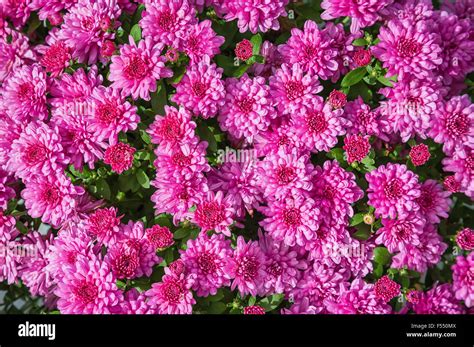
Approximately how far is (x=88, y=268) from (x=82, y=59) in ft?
1.58

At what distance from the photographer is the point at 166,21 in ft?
4.09

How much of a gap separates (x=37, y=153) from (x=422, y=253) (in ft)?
3.03

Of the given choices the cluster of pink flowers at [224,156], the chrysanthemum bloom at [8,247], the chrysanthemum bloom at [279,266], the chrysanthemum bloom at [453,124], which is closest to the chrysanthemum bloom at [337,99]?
the cluster of pink flowers at [224,156]

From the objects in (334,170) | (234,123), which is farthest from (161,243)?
(334,170)

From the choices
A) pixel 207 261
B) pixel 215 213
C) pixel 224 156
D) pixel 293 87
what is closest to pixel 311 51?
pixel 293 87

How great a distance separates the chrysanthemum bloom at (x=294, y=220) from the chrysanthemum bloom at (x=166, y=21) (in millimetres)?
433

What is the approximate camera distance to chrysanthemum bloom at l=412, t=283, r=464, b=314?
1396 mm

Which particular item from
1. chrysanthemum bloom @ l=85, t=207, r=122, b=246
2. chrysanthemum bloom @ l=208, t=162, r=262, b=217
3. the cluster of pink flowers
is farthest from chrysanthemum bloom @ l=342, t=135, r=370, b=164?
chrysanthemum bloom @ l=85, t=207, r=122, b=246

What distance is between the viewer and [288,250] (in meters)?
1.35

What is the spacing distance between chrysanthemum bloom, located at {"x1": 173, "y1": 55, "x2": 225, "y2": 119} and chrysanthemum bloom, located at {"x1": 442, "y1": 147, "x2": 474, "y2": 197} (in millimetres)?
579

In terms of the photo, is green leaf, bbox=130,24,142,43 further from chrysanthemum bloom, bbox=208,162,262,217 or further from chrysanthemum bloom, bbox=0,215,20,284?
chrysanthemum bloom, bbox=0,215,20,284

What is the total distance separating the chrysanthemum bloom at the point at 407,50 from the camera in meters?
1.27

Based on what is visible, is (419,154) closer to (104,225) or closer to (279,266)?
(279,266)

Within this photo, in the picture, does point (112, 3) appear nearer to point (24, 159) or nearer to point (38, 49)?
point (38, 49)
